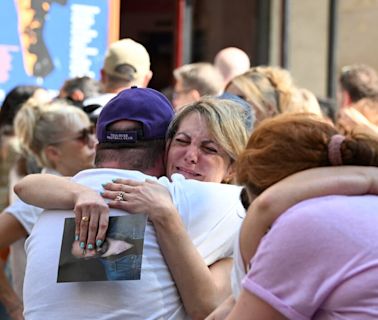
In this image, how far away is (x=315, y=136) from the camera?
220 cm

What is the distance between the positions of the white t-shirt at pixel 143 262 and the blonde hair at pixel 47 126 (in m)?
1.87

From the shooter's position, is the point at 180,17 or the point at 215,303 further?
the point at 180,17

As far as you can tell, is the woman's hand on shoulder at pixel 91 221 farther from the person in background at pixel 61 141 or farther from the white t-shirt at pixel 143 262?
the person in background at pixel 61 141

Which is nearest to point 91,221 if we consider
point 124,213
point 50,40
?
point 124,213

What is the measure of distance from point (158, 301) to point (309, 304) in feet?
2.12

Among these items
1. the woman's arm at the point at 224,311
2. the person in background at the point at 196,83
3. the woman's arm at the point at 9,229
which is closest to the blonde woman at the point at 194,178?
the woman's arm at the point at 224,311

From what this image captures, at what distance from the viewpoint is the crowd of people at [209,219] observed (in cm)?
205

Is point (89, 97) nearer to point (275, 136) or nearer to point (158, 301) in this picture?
point (158, 301)

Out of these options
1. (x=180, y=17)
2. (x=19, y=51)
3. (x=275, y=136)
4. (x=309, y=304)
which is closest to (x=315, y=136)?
(x=275, y=136)

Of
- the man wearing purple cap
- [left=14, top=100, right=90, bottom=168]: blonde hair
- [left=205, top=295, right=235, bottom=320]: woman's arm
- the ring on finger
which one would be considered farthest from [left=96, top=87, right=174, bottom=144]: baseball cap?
[left=14, top=100, right=90, bottom=168]: blonde hair

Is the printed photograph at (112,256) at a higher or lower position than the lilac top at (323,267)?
lower

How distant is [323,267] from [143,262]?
0.69 metres

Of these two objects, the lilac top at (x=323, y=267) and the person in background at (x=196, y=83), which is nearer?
the lilac top at (x=323, y=267)

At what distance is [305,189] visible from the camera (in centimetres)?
214
